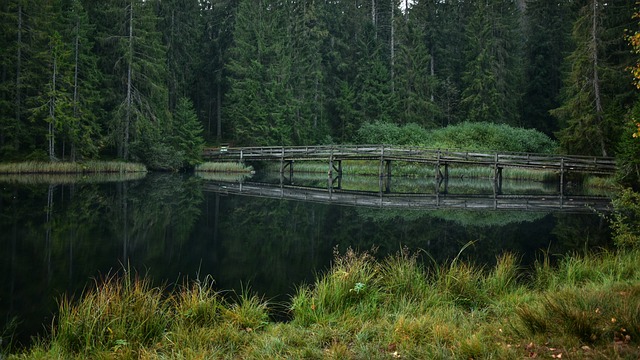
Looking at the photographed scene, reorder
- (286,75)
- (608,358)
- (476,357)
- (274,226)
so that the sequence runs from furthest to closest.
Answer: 1. (286,75)
2. (274,226)
3. (476,357)
4. (608,358)

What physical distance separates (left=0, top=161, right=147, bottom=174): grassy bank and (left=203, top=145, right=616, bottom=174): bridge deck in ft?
29.9

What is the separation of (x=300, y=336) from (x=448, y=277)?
3156 mm

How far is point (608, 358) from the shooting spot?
4.27 meters

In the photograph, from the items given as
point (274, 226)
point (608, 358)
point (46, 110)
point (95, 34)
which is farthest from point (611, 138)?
point (95, 34)

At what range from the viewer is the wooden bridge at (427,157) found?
30.9 metres

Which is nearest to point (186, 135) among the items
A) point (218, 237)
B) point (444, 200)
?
point (444, 200)

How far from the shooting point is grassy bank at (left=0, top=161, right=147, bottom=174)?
35281mm

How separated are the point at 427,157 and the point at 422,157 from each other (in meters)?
0.36

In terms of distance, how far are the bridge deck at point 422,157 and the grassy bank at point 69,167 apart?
9.12 metres

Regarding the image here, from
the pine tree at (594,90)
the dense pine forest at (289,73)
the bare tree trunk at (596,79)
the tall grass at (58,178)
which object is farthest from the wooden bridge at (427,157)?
the tall grass at (58,178)

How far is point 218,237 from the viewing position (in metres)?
15.6

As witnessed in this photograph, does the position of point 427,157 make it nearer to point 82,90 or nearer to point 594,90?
point 594,90

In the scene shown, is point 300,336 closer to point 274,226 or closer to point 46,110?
point 274,226

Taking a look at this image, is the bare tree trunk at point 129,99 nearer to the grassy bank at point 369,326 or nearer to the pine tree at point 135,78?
the pine tree at point 135,78
